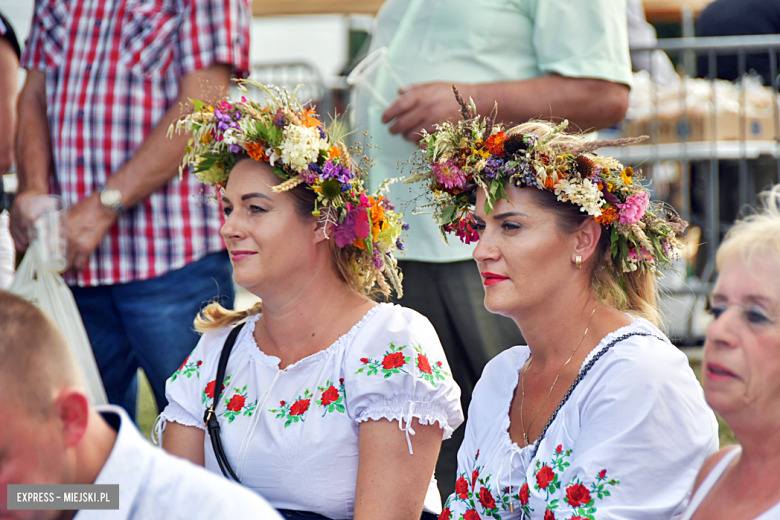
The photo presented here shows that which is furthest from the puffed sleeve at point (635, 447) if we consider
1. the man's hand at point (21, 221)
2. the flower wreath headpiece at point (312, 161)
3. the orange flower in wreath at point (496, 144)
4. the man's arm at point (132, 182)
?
the man's hand at point (21, 221)

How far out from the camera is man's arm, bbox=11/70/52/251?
132 inches

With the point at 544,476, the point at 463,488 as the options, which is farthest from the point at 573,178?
the point at 463,488

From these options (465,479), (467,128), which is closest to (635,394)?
(465,479)

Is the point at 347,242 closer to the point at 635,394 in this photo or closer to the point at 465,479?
the point at 465,479

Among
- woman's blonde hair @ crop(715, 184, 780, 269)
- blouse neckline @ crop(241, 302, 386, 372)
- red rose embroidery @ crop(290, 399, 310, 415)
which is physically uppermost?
woman's blonde hair @ crop(715, 184, 780, 269)

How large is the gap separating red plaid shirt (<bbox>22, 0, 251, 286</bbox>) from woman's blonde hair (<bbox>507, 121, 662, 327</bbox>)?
1432mm

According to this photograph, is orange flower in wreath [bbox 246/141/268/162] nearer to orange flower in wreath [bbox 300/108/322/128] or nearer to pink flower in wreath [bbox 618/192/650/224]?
orange flower in wreath [bbox 300/108/322/128]

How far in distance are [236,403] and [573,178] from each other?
4.25 ft

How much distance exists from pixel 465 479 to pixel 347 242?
0.90m

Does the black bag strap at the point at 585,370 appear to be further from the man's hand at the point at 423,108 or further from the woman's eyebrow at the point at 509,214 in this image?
the man's hand at the point at 423,108

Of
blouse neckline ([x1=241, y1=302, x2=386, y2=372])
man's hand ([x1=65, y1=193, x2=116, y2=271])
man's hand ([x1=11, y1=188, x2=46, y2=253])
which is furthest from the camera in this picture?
man's hand ([x1=11, y1=188, x2=46, y2=253])

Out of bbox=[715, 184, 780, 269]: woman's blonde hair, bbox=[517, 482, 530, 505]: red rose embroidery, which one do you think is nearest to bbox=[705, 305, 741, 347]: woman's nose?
bbox=[715, 184, 780, 269]: woman's blonde hair

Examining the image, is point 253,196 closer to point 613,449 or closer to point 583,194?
point 583,194

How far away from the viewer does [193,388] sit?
2820mm
